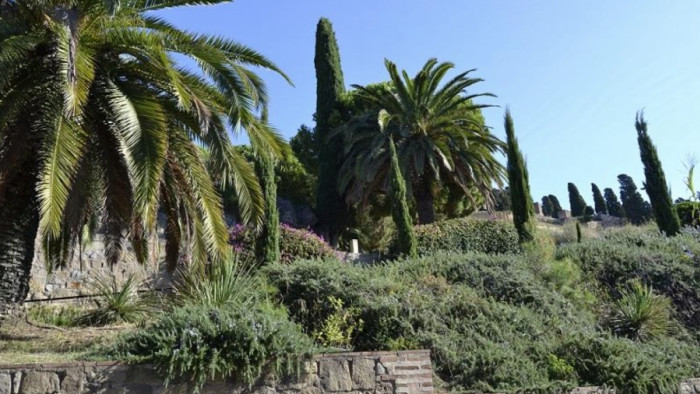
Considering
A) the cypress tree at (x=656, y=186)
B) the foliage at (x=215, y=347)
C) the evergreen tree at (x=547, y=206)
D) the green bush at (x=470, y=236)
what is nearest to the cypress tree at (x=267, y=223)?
the green bush at (x=470, y=236)

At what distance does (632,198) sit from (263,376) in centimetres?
4519

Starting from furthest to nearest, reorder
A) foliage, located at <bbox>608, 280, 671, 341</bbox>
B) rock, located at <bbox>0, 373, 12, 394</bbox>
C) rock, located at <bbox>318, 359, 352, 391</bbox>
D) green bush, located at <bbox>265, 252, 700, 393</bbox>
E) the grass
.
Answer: foliage, located at <bbox>608, 280, 671, 341</bbox>
green bush, located at <bbox>265, 252, 700, 393</bbox>
the grass
rock, located at <bbox>318, 359, 352, 391</bbox>
rock, located at <bbox>0, 373, 12, 394</bbox>

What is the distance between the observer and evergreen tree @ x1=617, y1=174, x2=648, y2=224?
143ft

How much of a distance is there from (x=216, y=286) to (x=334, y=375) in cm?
263

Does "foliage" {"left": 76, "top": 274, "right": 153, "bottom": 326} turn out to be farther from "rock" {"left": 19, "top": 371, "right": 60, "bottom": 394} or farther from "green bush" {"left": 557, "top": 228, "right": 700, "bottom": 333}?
"green bush" {"left": 557, "top": 228, "right": 700, "bottom": 333}

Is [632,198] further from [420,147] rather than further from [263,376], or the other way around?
[263,376]

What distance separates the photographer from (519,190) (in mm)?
15797

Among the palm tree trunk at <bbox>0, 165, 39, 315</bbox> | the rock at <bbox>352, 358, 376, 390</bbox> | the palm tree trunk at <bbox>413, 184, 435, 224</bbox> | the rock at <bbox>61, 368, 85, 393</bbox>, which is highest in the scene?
the palm tree trunk at <bbox>413, 184, 435, 224</bbox>

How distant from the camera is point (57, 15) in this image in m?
7.65

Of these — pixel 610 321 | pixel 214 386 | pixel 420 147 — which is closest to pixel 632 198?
pixel 420 147

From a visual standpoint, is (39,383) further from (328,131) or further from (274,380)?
(328,131)

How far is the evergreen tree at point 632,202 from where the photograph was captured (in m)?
43.4

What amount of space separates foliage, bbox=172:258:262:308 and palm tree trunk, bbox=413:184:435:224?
12601 mm

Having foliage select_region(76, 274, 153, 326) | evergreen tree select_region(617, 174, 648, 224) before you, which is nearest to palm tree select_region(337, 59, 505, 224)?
foliage select_region(76, 274, 153, 326)
